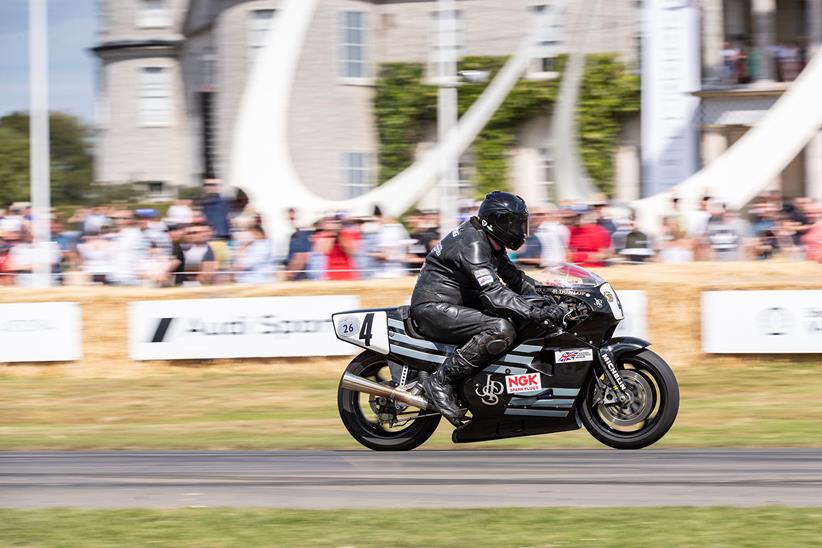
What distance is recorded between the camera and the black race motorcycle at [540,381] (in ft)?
28.2

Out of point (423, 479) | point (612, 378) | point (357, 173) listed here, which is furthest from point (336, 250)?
point (357, 173)

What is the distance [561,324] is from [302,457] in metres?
1.95

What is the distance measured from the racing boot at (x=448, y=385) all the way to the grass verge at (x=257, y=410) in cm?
74

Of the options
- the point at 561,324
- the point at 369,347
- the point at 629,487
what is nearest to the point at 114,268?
the point at 369,347

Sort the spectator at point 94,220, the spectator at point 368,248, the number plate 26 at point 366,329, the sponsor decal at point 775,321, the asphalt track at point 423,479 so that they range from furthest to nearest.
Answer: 1. the spectator at point 94,220
2. the spectator at point 368,248
3. the sponsor decal at point 775,321
4. the number plate 26 at point 366,329
5. the asphalt track at point 423,479

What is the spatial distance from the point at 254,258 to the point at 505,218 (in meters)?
7.05

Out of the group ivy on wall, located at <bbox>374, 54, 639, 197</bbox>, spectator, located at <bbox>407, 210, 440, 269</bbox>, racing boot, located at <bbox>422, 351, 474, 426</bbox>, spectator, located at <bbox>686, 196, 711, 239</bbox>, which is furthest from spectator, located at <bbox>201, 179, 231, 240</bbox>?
ivy on wall, located at <bbox>374, 54, 639, 197</bbox>

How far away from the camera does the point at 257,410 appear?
1256 centimetres

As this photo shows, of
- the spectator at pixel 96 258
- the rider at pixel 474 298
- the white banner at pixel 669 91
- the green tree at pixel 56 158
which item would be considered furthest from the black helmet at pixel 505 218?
the green tree at pixel 56 158

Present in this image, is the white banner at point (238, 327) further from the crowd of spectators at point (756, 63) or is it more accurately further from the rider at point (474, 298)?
the crowd of spectators at point (756, 63)

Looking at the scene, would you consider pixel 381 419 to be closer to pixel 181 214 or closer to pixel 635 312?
pixel 635 312

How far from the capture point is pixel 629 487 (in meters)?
7.42

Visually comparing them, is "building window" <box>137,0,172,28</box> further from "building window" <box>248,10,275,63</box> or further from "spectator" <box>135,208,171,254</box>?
"spectator" <box>135,208,171,254</box>

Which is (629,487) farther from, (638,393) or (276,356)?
(276,356)
